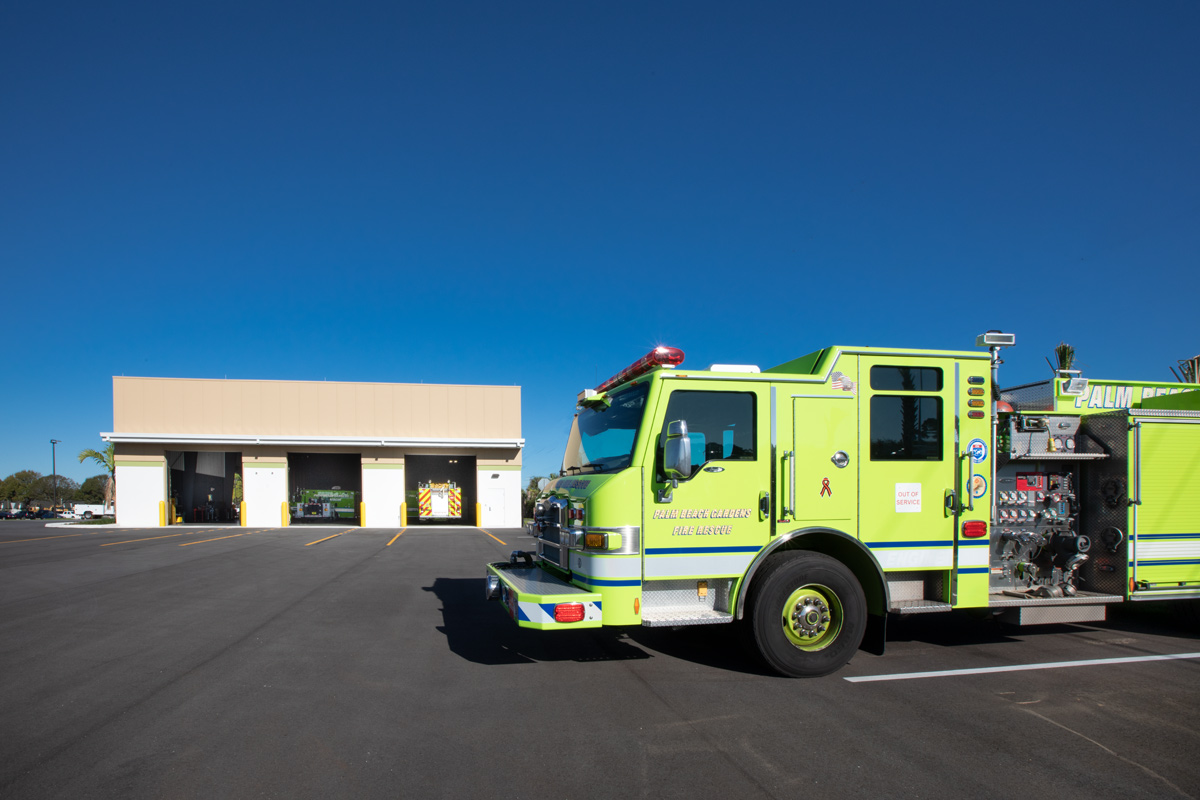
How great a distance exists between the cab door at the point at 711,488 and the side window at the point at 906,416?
1.10 meters

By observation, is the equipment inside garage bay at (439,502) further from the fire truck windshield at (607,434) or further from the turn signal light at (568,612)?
the turn signal light at (568,612)

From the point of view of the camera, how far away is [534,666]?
5.88m

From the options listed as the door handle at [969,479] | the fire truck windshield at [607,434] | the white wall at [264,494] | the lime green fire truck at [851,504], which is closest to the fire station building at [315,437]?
the white wall at [264,494]

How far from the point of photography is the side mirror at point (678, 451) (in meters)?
4.93

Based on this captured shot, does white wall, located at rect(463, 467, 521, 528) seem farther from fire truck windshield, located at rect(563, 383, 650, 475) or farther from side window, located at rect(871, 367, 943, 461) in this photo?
side window, located at rect(871, 367, 943, 461)

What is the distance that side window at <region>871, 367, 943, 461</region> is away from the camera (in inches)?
226

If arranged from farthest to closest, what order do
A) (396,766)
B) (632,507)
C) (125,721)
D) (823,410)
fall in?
(823,410) < (632,507) < (125,721) < (396,766)

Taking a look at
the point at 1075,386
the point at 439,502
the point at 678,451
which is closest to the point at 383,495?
the point at 439,502

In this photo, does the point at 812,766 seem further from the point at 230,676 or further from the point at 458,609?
the point at 458,609

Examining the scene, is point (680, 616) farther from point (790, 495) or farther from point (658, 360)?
point (658, 360)

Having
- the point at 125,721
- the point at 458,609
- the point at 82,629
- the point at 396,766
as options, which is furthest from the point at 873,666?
the point at 82,629

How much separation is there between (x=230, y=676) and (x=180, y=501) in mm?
34753

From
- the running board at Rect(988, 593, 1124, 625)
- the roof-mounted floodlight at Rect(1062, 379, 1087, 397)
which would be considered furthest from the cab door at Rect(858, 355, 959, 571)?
the roof-mounted floodlight at Rect(1062, 379, 1087, 397)

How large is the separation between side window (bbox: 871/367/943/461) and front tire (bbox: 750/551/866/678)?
1173mm
